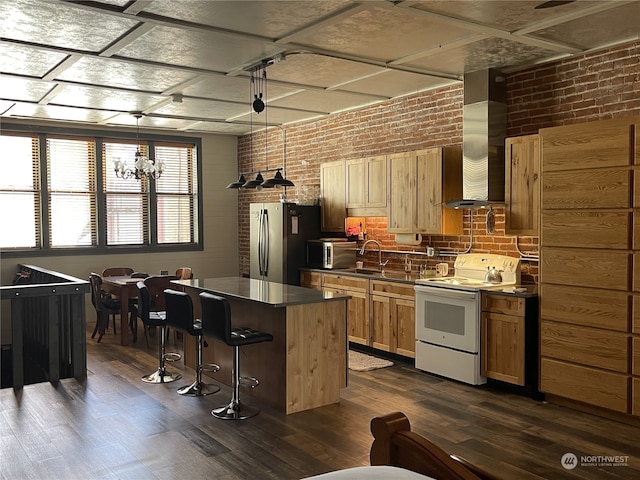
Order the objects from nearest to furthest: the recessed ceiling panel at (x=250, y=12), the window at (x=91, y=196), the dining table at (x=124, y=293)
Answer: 1. the recessed ceiling panel at (x=250, y=12)
2. the dining table at (x=124, y=293)
3. the window at (x=91, y=196)

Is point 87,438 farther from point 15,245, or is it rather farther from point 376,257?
point 15,245

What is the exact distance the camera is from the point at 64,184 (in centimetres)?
887

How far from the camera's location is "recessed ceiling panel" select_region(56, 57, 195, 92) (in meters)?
5.36

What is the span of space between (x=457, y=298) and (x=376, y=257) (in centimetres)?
218

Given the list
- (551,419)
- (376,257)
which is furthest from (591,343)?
(376,257)

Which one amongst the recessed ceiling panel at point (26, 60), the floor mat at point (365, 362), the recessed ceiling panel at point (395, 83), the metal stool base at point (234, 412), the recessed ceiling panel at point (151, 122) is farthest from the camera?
the recessed ceiling panel at point (151, 122)

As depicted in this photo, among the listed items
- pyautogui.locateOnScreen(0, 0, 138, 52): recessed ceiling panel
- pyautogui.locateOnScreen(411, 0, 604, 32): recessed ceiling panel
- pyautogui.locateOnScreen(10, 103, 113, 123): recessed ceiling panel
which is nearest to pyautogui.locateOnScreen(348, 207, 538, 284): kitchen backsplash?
pyautogui.locateOnScreen(411, 0, 604, 32): recessed ceiling panel

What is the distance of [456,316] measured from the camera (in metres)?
5.55

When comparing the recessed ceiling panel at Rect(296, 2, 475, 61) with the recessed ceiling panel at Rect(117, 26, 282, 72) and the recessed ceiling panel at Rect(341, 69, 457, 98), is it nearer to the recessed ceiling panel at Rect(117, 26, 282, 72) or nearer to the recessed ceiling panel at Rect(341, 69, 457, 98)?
the recessed ceiling panel at Rect(117, 26, 282, 72)

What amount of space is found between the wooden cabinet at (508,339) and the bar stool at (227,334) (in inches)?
81.2

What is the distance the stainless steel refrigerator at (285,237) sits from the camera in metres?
7.86

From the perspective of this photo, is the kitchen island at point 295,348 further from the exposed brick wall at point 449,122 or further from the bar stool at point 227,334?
the exposed brick wall at point 449,122

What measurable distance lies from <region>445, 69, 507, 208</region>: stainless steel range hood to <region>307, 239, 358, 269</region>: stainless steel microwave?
2026mm

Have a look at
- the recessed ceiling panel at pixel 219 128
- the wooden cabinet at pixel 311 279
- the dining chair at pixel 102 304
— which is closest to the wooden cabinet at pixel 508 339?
the wooden cabinet at pixel 311 279
